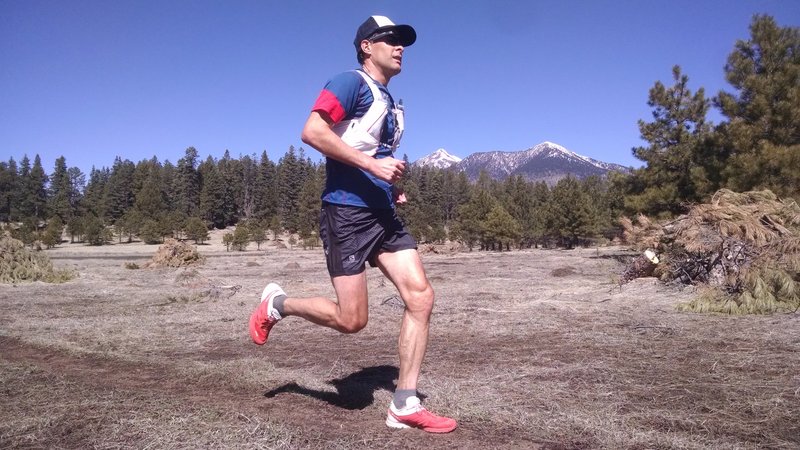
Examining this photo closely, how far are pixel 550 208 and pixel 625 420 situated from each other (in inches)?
1983

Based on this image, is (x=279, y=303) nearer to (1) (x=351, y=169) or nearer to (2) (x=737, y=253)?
(1) (x=351, y=169)

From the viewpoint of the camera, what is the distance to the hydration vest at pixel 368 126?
2.98m

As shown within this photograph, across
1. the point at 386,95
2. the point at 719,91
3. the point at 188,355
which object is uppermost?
the point at 719,91

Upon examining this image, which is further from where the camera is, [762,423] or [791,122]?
[791,122]

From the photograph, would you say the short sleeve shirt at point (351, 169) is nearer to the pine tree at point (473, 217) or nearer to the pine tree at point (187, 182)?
the pine tree at point (473, 217)

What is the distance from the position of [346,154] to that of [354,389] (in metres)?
1.69

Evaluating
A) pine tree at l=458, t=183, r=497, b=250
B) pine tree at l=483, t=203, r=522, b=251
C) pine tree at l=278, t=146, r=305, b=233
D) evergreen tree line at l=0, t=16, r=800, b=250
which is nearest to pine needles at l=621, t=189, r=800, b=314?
evergreen tree line at l=0, t=16, r=800, b=250

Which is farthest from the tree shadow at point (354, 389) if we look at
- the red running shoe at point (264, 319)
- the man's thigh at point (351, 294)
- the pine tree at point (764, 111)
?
the pine tree at point (764, 111)

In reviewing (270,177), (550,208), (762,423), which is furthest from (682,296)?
(270,177)

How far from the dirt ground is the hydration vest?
1.55 meters

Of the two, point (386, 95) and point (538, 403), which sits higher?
point (386, 95)

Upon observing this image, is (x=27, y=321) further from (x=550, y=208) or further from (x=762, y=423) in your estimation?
(x=550, y=208)

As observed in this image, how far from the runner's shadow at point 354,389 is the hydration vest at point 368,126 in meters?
1.55

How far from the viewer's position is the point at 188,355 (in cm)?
468
